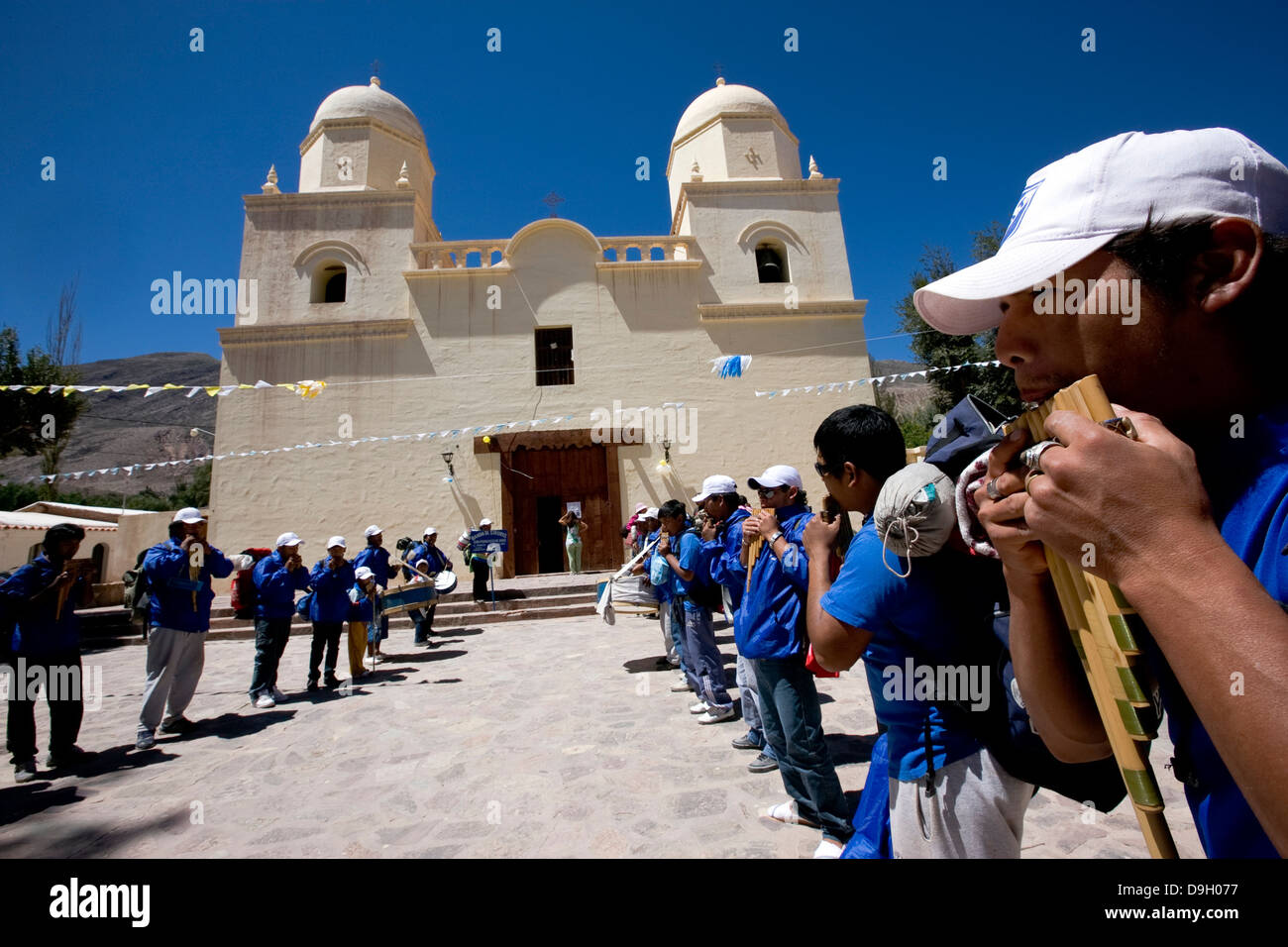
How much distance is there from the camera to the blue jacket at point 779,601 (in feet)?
11.4

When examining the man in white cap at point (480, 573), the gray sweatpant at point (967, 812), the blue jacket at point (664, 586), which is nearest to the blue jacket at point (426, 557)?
the man in white cap at point (480, 573)

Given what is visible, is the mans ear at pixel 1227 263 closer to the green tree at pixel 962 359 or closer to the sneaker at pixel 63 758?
the sneaker at pixel 63 758

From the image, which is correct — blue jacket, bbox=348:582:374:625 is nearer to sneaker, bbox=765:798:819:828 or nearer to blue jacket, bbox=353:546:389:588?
blue jacket, bbox=353:546:389:588

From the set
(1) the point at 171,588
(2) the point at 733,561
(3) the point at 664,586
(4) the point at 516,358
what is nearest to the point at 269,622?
(1) the point at 171,588

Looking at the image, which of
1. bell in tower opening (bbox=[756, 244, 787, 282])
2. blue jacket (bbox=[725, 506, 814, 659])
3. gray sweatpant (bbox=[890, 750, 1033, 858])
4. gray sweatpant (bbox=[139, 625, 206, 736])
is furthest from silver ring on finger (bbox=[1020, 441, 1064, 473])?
bell in tower opening (bbox=[756, 244, 787, 282])

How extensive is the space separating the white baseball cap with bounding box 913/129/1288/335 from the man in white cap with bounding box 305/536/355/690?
8284 millimetres

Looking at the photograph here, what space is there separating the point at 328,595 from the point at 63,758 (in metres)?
2.93

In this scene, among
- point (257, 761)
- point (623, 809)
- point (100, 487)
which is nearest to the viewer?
point (623, 809)

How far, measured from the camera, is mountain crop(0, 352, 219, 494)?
6562 cm

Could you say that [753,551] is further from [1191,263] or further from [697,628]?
[1191,263]
